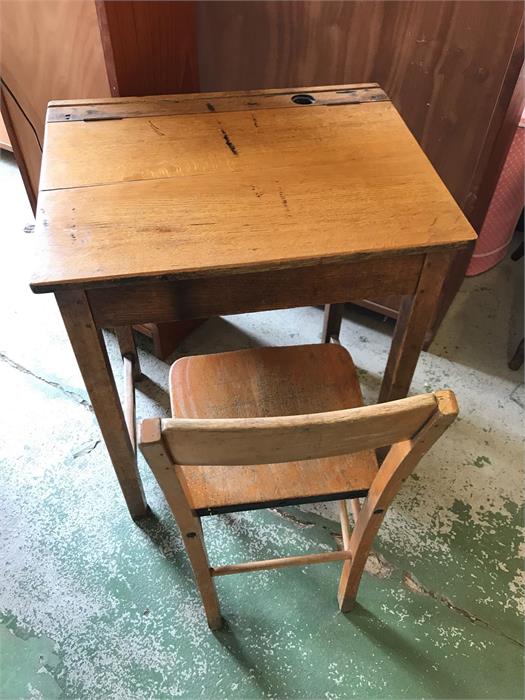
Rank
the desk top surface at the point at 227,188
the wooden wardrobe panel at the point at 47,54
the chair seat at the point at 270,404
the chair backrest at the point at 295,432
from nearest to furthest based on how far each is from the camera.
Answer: the chair backrest at the point at 295,432, the desk top surface at the point at 227,188, the chair seat at the point at 270,404, the wooden wardrobe panel at the point at 47,54

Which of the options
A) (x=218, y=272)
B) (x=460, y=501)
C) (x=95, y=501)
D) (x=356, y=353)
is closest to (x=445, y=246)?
(x=218, y=272)

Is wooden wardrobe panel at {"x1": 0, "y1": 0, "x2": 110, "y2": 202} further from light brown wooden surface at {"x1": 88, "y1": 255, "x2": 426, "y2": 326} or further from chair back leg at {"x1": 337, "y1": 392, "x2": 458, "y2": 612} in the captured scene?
chair back leg at {"x1": 337, "y1": 392, "x2": 458, "y2": 612}

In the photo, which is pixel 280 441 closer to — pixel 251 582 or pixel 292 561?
pixel 292 561

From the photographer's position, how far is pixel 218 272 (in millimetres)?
772

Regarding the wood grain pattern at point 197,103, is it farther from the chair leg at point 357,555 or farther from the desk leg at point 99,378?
the chair leg at point 357,555

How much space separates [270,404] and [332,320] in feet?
1.75

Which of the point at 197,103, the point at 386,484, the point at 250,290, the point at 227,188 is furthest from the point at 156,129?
the point at 386,484

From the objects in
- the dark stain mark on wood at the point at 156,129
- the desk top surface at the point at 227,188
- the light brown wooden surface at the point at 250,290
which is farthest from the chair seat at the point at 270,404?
the dark stain mark on wood at the point at 156,129

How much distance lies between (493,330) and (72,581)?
1507 mm

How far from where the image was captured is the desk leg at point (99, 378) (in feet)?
2.59

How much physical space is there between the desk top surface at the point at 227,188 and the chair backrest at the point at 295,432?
29 centimetres

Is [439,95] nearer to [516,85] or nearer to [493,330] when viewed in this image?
[516,85]

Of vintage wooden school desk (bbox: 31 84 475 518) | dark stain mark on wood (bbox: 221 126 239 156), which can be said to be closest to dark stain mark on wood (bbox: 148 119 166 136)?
vintage wooden school desk (bbox: 31 84 475 518)

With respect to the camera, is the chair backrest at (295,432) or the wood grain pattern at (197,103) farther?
the wood grain pattern at (197,103)
